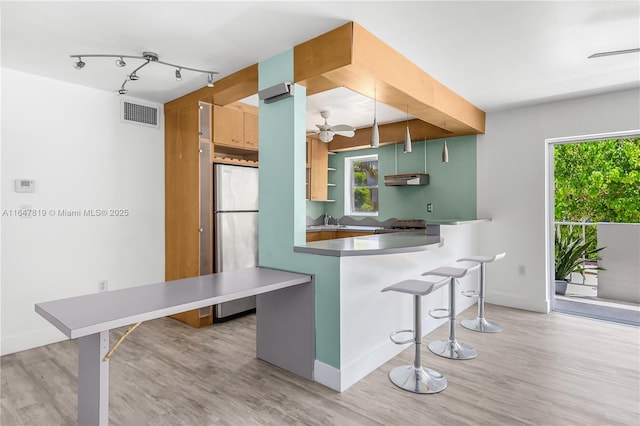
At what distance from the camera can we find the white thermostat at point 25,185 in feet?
10.1

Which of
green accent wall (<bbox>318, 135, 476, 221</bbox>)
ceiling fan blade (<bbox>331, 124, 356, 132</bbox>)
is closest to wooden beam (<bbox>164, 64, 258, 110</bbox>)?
ceiling fan blade (<bbox>331, 124, 356, 132</bbox>)

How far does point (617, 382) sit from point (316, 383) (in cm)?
216

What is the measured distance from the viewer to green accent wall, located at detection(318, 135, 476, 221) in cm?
479

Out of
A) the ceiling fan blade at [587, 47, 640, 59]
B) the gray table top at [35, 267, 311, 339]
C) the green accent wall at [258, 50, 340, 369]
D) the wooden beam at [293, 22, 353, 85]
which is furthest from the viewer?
the ceiling fan blade at [587, 47, 640, 59]

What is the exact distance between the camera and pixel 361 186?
20.2 feet

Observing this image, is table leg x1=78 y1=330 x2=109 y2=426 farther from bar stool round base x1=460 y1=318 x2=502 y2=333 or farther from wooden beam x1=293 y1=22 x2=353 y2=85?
bar stool round base x1=460 y1=318 x2=502 y2=333

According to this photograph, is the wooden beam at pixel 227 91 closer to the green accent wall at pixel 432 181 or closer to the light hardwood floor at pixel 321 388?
the light hardwood floor at pixel 321 388

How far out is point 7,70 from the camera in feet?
10.00

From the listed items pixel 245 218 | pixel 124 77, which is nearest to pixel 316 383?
pixel 245 218

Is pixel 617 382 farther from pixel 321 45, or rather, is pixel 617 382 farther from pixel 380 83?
pixel 321 45

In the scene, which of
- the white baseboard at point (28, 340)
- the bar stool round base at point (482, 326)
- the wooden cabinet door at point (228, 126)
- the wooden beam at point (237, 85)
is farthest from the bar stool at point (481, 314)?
the white baseboard at point (28, 340)

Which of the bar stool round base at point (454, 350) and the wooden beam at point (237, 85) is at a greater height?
the wooden beam at point (237, 85)

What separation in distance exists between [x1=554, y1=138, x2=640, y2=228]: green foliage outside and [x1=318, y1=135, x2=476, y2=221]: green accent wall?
3.30 meters

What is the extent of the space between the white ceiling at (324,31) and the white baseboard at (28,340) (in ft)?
7.69
